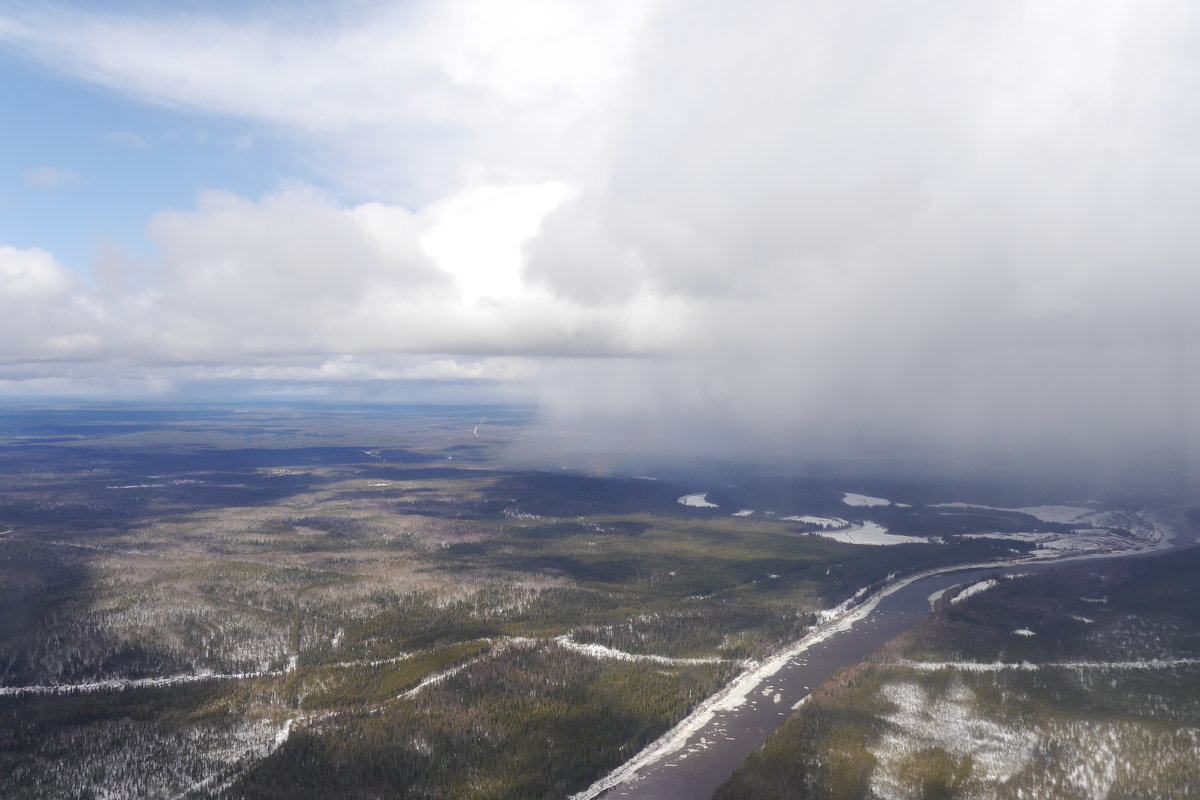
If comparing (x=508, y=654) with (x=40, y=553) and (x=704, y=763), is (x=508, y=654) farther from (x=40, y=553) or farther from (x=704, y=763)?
(x=40, y=553)

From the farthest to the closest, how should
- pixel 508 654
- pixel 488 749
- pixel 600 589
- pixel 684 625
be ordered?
pixel 600 589 → pixel 684 625 → pixel 508 654 → pixel 488 749

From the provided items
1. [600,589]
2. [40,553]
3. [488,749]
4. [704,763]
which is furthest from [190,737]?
[40,553]

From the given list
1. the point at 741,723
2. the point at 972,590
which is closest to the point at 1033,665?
the point at 741,723

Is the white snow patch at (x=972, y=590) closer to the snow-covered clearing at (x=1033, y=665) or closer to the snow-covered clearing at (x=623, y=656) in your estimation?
the snow-covered clearing at (x=1033, y=665)

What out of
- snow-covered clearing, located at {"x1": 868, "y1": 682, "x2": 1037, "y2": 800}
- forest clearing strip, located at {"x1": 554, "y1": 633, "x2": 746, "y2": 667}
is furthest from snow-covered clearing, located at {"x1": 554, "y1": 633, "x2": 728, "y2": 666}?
snow-covered clearing, located at {"x1": 868, "y1": 682, "x2": 1037, "y2": 800}

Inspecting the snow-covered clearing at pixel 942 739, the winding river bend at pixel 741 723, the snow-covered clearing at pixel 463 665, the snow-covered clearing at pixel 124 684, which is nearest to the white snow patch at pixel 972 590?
the winding river bend at pixel 741 723

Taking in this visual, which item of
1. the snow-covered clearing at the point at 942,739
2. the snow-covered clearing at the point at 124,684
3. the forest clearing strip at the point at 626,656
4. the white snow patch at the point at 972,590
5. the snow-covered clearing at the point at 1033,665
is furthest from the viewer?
the white snow patch at the point at 972,590

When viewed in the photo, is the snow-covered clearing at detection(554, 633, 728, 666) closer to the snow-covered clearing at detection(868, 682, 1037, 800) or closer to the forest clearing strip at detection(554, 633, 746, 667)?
the forest clearing strip at detection(554, 633, 746, 667)

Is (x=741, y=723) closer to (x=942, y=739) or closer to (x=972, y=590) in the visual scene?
(x=942, y=739)

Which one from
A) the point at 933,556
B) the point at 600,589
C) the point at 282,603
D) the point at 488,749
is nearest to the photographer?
the point at 488,749
